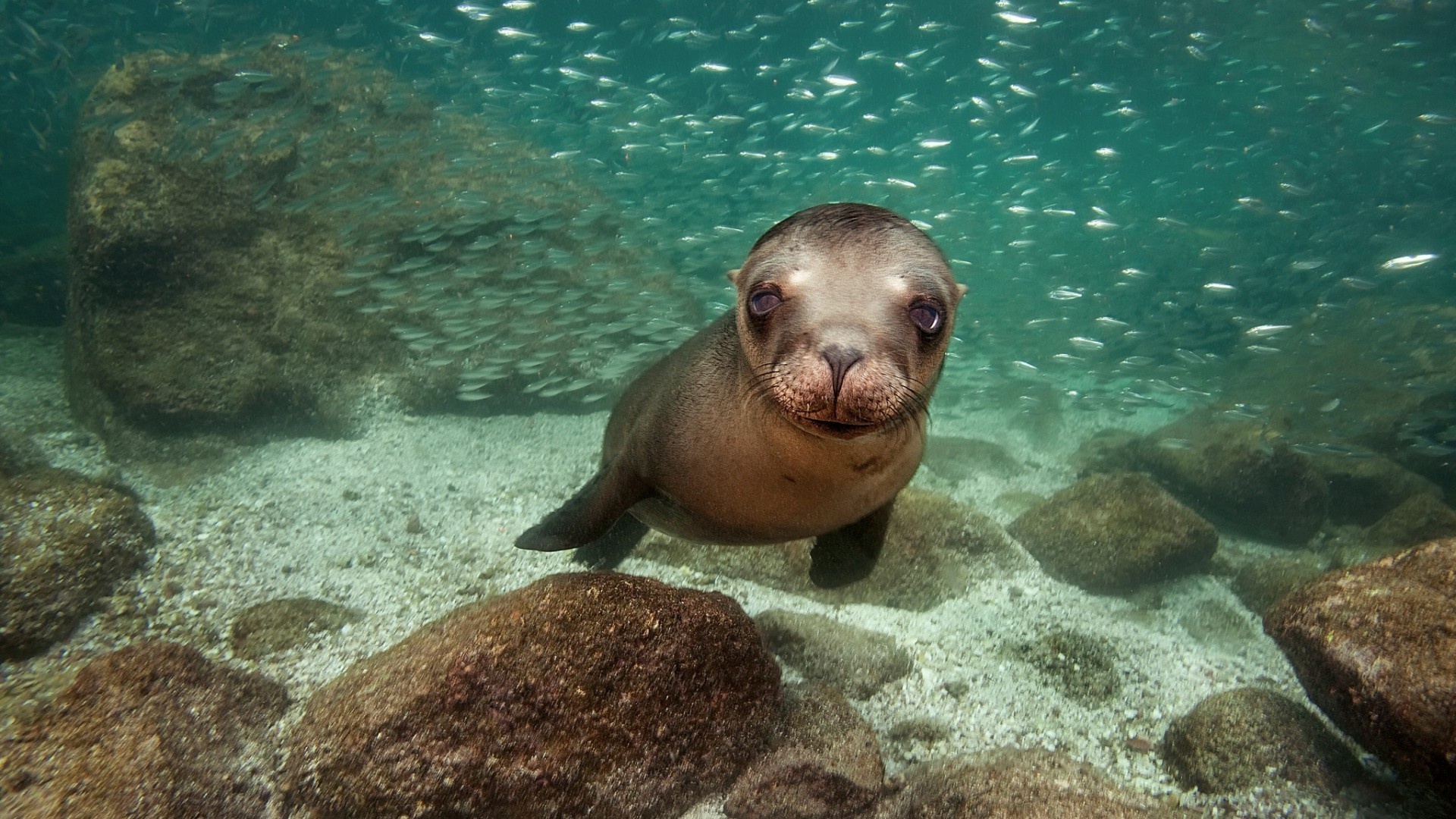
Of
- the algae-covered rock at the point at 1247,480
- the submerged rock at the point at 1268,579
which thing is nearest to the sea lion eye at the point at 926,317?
the submerged rock at the point at 1268,579

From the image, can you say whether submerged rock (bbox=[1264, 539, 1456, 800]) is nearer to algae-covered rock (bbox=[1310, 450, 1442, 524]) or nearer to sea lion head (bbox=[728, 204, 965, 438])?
sea lion head (bbox=[728, 204, 965, 438])

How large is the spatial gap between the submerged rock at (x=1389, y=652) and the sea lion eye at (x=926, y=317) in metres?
2.30

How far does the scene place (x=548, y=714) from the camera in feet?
7.25

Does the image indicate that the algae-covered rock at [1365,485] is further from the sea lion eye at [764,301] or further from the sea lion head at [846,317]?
the sea lion eye at [764,301]

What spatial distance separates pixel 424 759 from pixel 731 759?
3.71 feet

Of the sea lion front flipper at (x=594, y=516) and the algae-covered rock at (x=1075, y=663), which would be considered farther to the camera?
the algae-covered rock at (x=1075, y=663)

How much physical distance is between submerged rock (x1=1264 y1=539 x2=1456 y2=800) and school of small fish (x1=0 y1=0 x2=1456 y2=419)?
7376mm

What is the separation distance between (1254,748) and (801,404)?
2.93m

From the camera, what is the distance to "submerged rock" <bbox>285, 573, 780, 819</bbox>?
7.00 feet

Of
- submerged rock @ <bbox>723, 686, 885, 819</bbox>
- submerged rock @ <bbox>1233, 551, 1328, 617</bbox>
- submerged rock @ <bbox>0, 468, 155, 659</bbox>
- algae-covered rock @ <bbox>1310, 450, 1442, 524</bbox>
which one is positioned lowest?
algae-covered rock @ <bbox>1310, 450, 1442, 524</bbox>

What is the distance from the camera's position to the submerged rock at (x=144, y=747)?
2.14 metres

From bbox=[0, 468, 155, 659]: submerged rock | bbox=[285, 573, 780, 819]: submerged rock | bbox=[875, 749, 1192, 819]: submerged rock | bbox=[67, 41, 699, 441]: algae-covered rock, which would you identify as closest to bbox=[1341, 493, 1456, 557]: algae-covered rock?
bbox=[875, 749, 1192, 819]: submerged rock

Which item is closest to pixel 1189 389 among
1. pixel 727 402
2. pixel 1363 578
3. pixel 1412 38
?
pixel 1363 578

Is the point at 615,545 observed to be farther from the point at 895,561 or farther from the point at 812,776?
the point at 895,561
